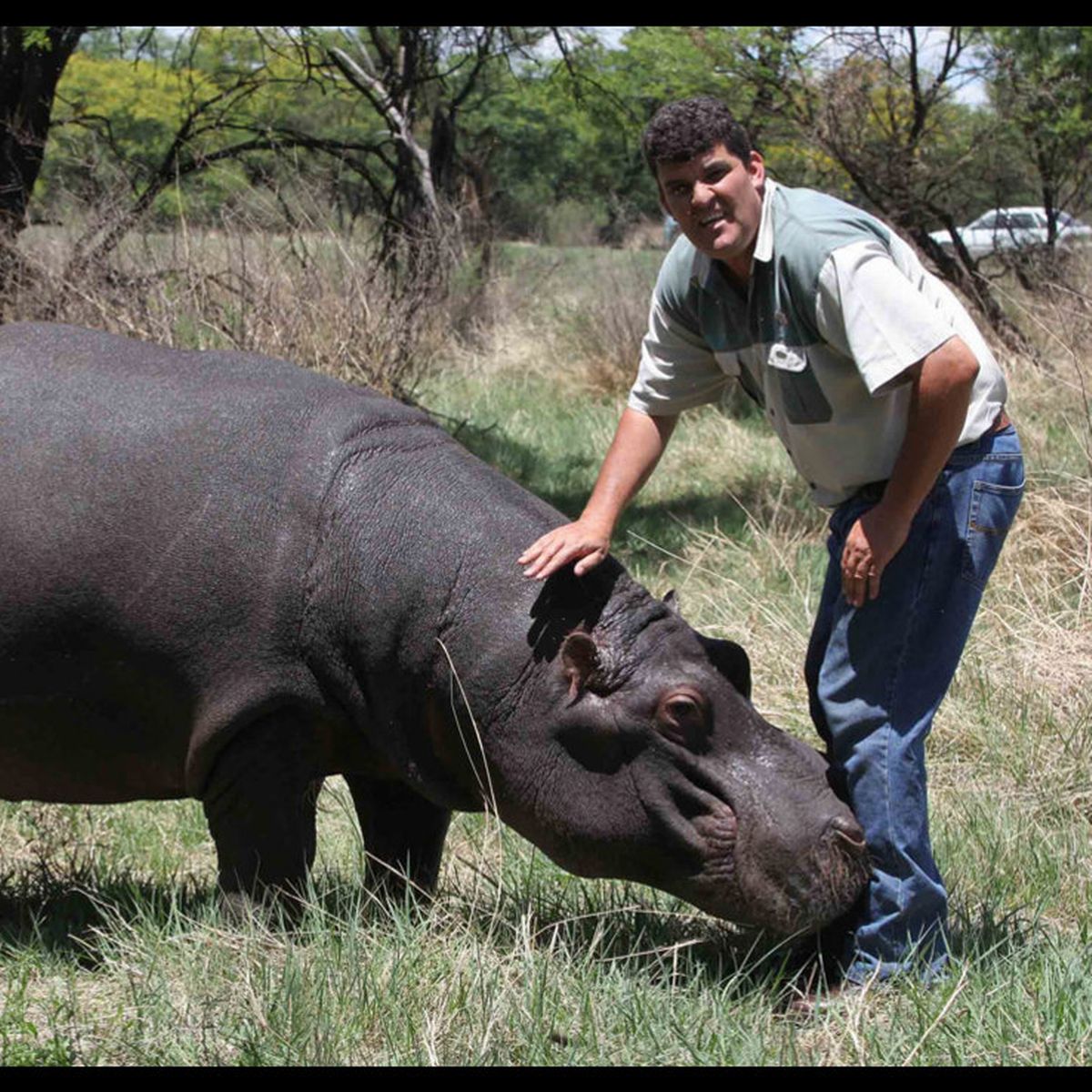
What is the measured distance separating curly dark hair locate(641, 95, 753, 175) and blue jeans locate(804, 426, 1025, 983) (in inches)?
36.1

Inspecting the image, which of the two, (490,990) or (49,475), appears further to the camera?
(49,475)

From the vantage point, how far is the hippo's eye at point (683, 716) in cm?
379

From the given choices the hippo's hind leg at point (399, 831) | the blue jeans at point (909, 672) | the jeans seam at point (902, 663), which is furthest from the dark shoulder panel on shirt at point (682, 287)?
the hippo's hind leg at point (399, 831)

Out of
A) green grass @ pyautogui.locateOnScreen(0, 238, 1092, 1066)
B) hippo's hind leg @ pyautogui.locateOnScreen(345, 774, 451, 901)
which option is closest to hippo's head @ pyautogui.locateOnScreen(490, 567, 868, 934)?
green grass @ pyautogui.locateOnScreen(0, 238, 1092, 1066)

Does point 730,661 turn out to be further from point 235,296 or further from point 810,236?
point 235,296

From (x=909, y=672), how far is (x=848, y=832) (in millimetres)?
416

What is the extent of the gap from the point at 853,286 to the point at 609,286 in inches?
494

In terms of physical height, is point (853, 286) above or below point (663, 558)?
above

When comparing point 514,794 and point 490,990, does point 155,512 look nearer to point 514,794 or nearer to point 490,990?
point 514,794

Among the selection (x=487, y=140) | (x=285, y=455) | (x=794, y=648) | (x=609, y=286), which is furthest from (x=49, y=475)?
(x=487, y=140)

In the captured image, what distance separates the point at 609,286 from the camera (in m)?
15.9

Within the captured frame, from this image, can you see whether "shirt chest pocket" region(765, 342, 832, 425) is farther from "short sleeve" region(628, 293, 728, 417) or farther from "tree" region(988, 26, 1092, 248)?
"tree" region(988, 26, 1092, 248)

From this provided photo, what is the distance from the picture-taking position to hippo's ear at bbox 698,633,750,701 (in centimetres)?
394

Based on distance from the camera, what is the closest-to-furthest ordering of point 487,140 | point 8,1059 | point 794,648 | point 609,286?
point 8,1059 → point 794,648 → point 609,286 → point 487,140
